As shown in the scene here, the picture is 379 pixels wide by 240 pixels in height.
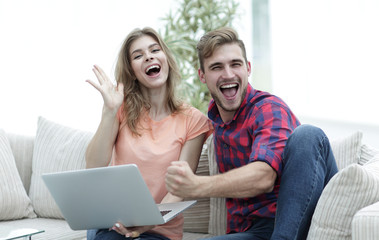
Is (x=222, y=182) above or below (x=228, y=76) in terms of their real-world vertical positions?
below

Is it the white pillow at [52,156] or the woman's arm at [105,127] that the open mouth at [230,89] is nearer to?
the woman's arm at [105,127]

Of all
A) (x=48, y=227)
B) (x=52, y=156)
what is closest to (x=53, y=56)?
(x=52, y=156)

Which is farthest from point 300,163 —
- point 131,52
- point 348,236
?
point 131,52

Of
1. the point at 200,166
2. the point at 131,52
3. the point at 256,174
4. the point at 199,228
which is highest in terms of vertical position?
the point at 131,52

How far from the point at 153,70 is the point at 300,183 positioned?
85cm

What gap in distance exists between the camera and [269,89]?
4.48m

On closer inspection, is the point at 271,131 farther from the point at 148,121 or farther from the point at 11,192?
the point at 11,192

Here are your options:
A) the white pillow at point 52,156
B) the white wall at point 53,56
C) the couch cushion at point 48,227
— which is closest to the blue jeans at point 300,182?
the couch cushion at point 48,227

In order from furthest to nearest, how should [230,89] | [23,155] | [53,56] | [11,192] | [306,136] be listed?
[53,56] < [23,155] < [11,192] < [230,89] < [306,136]

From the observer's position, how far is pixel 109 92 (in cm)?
196

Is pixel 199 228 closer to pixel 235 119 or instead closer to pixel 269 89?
pixel 235 119

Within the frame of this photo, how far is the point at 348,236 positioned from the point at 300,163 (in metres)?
0.25

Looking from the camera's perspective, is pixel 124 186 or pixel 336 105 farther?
pixel 336 105

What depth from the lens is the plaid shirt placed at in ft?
5.27
